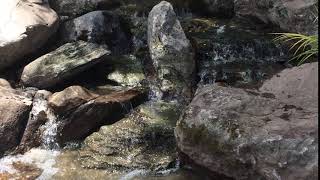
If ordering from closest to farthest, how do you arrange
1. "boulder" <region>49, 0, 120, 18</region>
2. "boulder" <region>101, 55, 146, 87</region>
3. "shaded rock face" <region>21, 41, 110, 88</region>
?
"shaded rock face" <region>21, 41, 110, 88</region> < "boulder" <region>101, 55, 146, 87</region> < "boulder" <region>49, 0, 120, 18</region>

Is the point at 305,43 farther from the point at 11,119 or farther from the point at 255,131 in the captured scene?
the point at 11,119

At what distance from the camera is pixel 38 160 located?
19.8 ft

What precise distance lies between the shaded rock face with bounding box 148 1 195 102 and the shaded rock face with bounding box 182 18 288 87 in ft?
1.12

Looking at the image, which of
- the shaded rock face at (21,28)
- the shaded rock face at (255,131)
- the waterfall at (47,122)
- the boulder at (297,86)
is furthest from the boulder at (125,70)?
the boulder at (297,86)

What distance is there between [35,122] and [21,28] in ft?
6.11

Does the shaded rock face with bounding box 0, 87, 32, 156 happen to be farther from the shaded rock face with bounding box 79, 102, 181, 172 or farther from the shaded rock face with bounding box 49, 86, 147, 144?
the shaded rock face with bounding box 79, 102, 181, 172

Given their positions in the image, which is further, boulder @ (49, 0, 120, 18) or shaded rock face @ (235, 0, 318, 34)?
boulder @ (49, 0, 120, 18)

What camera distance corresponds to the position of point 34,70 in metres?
7.28

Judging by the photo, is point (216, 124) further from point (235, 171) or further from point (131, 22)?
point (131, 22)

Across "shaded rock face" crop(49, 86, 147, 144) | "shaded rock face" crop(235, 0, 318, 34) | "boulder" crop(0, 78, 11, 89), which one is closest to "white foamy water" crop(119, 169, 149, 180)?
"shaded rock face" crop(49, 86, 147, 144)

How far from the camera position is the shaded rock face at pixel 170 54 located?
285 inches

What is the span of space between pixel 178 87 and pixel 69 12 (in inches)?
A: 147

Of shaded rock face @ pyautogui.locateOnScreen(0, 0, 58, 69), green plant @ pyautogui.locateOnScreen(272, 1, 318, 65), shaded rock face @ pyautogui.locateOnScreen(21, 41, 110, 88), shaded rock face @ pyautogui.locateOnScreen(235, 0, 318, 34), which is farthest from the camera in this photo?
shaded rock face @ pyautogui.locateOnScreen(235, 0, 318, 34)

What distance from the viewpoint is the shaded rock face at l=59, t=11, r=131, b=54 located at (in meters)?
8.32
